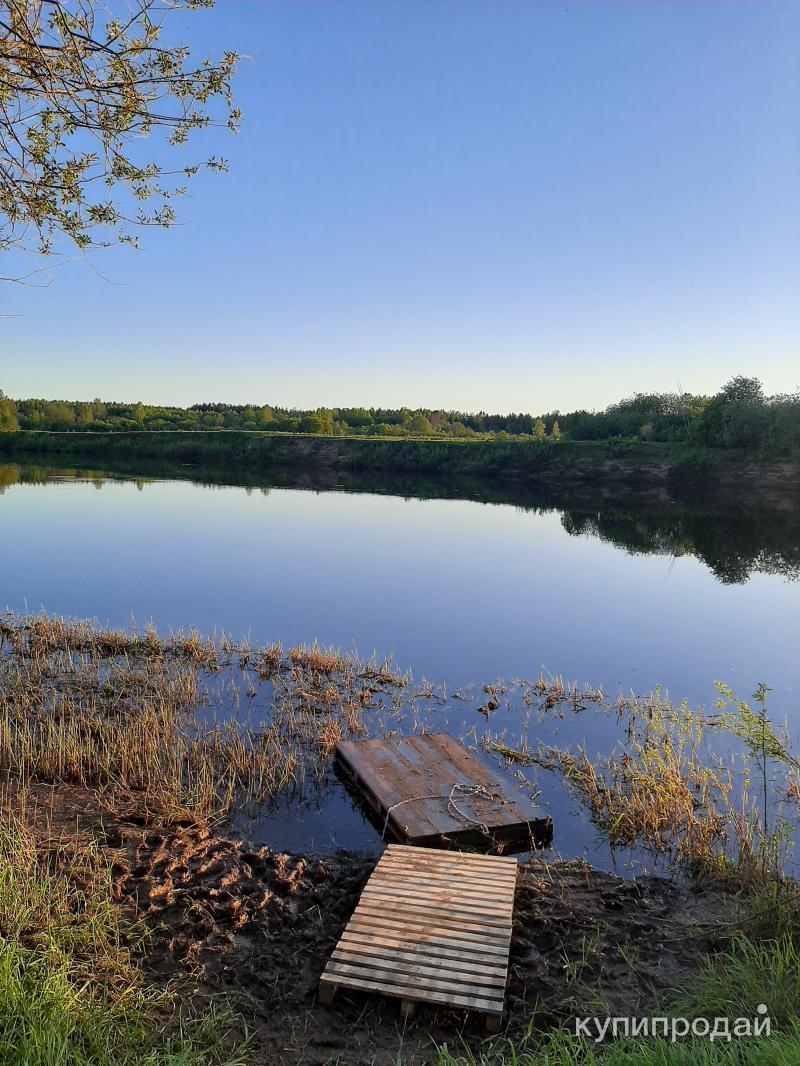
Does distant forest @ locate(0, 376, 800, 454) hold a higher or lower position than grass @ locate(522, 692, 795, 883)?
higher

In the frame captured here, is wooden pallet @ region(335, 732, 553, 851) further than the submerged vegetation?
Yes

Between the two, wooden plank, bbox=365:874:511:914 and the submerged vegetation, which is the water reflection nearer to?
the submerged vegetation

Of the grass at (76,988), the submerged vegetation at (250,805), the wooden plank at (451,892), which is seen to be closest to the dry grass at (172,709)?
the submerged vegetation at (250,805)

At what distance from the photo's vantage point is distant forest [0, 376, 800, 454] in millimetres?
49156

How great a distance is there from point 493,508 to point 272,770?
35478 mm

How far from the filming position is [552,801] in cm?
825

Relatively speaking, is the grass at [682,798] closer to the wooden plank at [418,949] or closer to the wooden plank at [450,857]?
the wooden plank at [450,857]

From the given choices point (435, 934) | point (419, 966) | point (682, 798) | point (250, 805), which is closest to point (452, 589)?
point (682, 798)

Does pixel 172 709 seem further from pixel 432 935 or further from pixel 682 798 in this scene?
pixel 682 798

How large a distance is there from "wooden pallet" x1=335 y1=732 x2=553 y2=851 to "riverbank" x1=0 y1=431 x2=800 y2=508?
42.0 metres

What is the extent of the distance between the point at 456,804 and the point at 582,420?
62871mm

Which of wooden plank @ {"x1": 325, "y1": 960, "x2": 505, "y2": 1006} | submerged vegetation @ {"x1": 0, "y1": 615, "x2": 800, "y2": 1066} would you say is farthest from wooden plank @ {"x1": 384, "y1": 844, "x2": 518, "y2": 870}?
wooden plank @ {"x1": 325, "y1": 960, "x2": 505, "y2": 1006}

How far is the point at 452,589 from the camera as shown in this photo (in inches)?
823

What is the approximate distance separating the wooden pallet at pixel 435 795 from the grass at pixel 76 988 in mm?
2764
